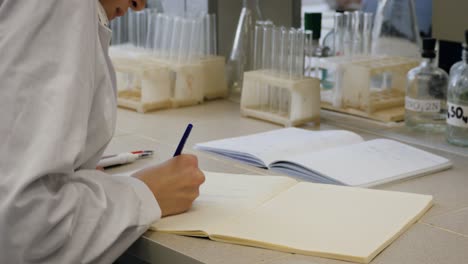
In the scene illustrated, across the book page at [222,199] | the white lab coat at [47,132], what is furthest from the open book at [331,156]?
the white lab coat at [47,132]

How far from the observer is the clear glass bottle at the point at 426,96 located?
1.96 m

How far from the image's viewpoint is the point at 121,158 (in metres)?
1.69

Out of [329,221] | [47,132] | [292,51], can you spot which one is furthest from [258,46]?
[47,132]

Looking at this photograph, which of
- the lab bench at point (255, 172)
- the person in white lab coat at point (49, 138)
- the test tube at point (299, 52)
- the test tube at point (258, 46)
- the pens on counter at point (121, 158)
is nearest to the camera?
the person in white lab coat at point (49, 138)

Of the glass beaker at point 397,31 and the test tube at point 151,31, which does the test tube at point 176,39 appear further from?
the glass beaker at point 397,31

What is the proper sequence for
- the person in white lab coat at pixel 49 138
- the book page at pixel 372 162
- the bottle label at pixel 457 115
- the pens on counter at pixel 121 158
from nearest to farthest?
the person in white lab coat at pixel 49 138 → the book page at pixel 372 162 → the pens on counter at pixel 121 158 → the bottle label at pixel 457 115

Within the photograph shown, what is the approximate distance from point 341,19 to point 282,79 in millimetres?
319

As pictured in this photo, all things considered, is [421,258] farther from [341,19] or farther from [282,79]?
[341,19]

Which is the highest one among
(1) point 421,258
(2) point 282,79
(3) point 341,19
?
(3) point 341,19

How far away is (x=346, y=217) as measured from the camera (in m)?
1.33

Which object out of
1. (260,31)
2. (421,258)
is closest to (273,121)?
(260,31)

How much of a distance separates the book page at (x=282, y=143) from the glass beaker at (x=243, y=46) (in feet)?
1.61

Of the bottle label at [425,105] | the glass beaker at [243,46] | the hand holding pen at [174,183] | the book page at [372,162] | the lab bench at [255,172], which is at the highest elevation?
the glass beaker at [243,46]

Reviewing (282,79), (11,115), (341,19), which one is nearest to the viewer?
(11,115)
